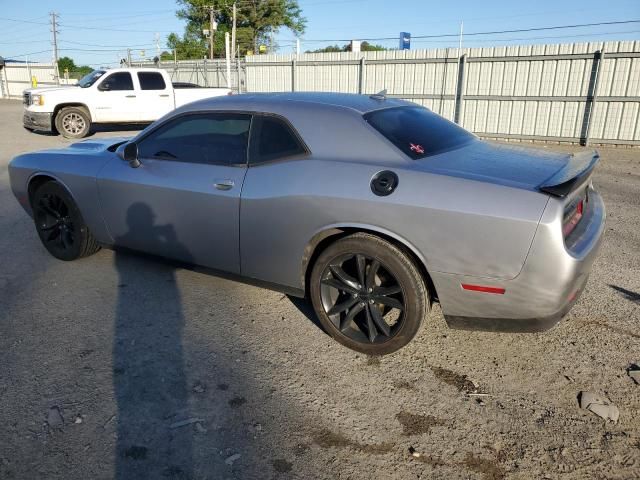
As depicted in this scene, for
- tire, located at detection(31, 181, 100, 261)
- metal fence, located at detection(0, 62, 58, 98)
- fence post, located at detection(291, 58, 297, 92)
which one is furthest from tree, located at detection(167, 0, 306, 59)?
tire, located at detection(31, 181, 100, 261)

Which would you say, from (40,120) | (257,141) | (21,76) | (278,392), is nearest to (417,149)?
(257,141)

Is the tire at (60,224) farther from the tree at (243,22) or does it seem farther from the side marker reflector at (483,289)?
the tree at (243,22)

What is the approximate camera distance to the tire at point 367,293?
3.09 meters

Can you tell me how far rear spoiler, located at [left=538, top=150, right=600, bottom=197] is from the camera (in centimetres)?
271

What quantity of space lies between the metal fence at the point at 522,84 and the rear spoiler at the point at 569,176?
36.8ft

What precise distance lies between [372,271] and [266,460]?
50.3 inches

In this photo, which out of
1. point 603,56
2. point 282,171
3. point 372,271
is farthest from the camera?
point 603,56

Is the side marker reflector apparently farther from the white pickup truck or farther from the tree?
the tree

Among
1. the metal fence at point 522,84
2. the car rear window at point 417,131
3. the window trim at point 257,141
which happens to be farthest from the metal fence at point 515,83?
the window trim at point 257,141

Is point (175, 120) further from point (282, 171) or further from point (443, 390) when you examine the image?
point (443, 390)

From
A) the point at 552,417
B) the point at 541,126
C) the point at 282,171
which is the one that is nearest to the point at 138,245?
the point at 282,171

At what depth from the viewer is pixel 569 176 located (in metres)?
2.95

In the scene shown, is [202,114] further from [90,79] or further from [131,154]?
[90,79]

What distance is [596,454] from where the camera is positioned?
245 centimetres
